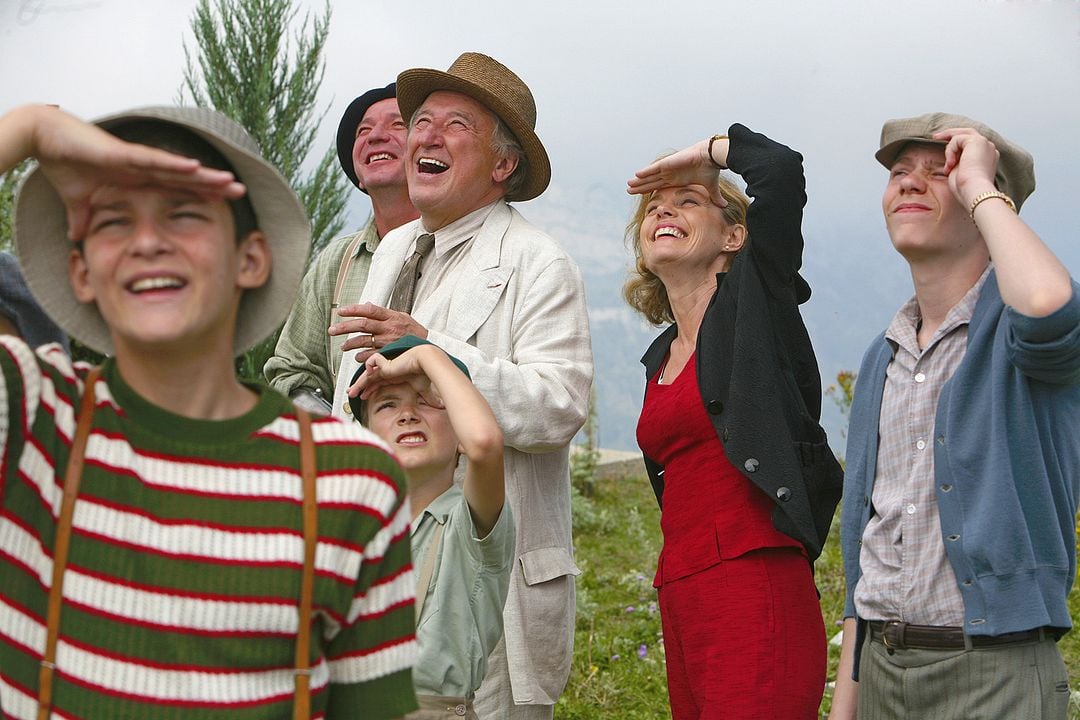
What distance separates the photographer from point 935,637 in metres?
2.96

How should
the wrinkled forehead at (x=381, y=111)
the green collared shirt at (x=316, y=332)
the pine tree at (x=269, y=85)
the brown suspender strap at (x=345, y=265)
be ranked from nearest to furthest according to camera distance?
1. the green collared shirt at (x=316, y=332)
2. the brown suspender strap at (x=345, y=265)
3. the wrinkled forehead at (x=381, y=111)
4. the pine tree at (x=269, y=85)

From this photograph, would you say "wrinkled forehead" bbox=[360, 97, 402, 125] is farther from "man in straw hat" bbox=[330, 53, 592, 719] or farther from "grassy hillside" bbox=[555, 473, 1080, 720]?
"grassy hillside" bbox=[555, 473, 1080, 720]

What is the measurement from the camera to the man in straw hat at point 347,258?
14.8 ft

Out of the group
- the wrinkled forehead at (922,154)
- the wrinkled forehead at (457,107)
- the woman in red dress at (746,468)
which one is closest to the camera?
the wrinkled forehead at (922,154)

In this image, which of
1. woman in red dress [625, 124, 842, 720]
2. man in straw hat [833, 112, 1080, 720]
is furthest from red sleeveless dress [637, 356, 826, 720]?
man in straw hat [833, 112, 1080, 720]

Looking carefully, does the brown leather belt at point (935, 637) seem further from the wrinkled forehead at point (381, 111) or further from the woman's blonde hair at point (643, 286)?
the wrinkled forehead at point (381, 111)

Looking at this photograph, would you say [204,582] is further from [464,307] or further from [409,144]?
[409,144]

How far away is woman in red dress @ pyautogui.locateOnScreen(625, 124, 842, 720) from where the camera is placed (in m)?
3.40

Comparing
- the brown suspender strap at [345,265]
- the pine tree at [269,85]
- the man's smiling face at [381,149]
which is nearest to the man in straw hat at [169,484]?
the brown suspender strap at [345,265]

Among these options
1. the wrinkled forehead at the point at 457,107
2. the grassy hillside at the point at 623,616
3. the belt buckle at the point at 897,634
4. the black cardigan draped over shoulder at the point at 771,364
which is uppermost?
the wrinkled forehead at the point at 457,107

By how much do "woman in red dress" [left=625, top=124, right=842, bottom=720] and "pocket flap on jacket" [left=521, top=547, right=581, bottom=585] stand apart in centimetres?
28

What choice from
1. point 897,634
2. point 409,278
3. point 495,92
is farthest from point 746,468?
point 495,92

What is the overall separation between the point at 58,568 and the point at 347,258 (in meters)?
3.21

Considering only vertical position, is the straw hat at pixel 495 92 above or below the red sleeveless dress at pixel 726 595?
above
